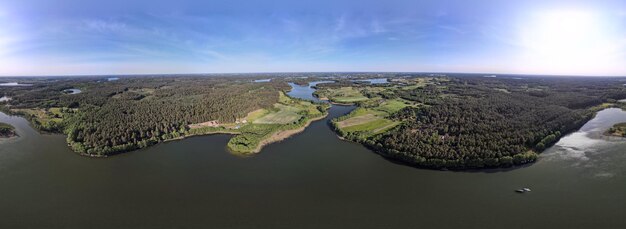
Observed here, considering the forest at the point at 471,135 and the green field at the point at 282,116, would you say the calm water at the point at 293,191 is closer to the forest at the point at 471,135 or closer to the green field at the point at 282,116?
the forest at the point at 471,135

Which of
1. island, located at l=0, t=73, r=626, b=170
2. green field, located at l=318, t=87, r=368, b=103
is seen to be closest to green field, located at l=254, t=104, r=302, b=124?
island, located at l=0, t=73, r=626, b=170

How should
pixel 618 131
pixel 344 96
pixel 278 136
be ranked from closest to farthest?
1. pixel 618 131
2. pixel 278 136
3. pixel 344 96

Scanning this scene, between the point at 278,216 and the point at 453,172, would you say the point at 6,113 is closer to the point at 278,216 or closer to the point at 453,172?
the point at 278,216

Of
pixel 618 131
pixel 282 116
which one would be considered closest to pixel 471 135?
pixel 618 131

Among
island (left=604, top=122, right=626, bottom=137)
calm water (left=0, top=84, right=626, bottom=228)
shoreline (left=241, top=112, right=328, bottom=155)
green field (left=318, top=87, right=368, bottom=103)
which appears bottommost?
calm water (left=0, top=84, right=626, bottom=228)

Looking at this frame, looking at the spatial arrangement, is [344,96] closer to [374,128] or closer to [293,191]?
[374,128]

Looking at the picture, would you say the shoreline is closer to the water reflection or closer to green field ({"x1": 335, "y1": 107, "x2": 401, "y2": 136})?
green field ({"x1": 335, "y1": 107, "x2": 401, "y2": 136})

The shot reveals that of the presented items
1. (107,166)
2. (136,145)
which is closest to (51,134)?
(136,145)

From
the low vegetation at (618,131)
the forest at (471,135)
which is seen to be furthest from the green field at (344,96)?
the low vegetation at (618,131)
